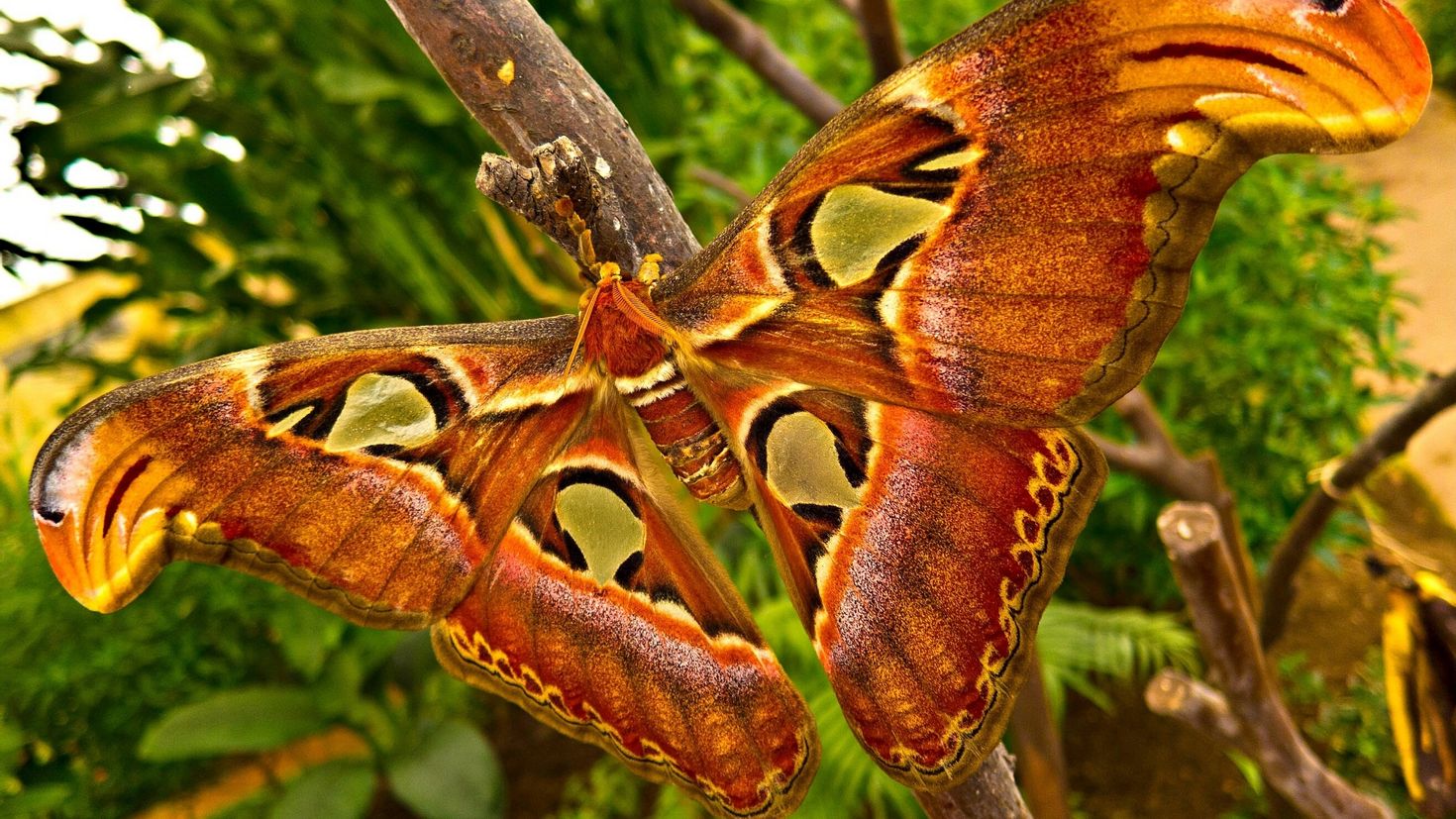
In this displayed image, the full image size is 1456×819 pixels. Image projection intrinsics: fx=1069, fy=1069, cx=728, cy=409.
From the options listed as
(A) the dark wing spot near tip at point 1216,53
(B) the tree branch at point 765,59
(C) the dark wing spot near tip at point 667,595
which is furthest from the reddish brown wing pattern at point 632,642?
(B) the tree branch at point 765,59

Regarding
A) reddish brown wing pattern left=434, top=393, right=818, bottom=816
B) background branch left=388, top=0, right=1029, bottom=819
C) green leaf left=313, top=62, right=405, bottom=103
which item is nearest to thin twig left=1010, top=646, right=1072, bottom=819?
reddish brown wing pattern left=434, top=393, right=818, bottom=816

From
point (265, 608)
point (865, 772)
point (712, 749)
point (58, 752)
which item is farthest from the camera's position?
point (265, 608)

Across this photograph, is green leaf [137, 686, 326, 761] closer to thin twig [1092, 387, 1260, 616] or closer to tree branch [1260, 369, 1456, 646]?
thin twig [1092, 387, 1260, 616]

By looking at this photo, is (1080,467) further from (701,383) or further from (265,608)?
(265,608)

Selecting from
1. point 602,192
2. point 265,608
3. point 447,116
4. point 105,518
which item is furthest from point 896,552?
point 265,608

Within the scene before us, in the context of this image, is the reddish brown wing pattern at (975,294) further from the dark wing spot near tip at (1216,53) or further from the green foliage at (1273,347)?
the green foliage at (1273,347)

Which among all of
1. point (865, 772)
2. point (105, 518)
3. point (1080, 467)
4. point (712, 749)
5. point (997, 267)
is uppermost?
point (105, 518)

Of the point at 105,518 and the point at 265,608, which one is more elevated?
the point at 105,518

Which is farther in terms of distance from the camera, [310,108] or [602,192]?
[310,108]

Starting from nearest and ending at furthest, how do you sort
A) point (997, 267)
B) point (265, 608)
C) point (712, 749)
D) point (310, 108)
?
1. point (997, 267)
2. point (712, 749)
3. point (265, 608)
4. point (310, 108)
